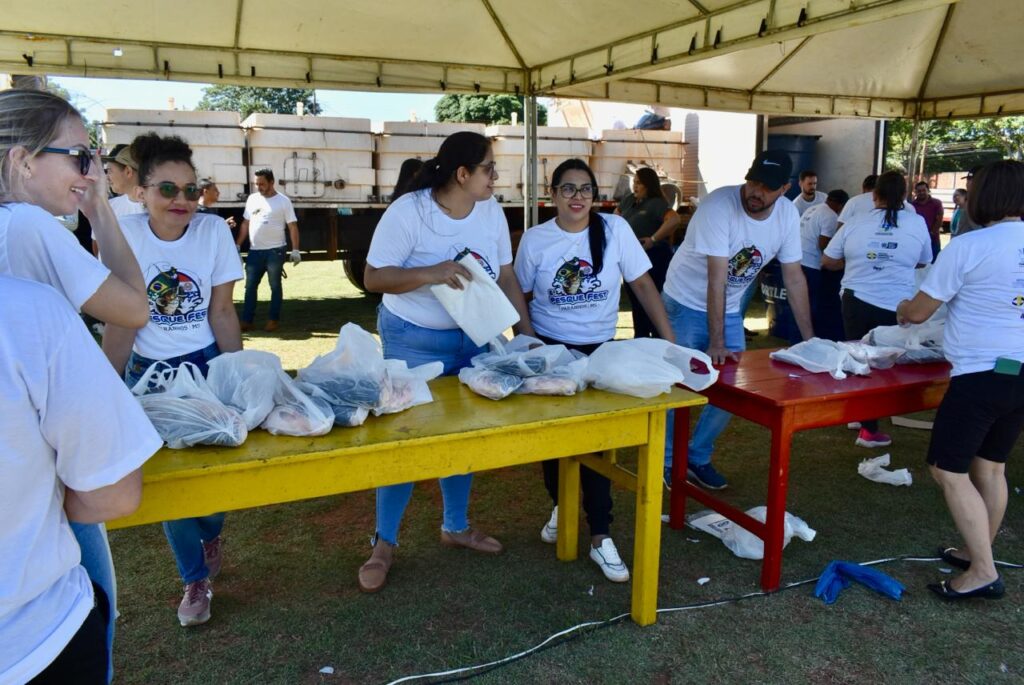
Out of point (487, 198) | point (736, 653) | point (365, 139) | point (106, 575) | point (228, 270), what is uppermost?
point (365, 139)

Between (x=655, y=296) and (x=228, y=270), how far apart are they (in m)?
1.65

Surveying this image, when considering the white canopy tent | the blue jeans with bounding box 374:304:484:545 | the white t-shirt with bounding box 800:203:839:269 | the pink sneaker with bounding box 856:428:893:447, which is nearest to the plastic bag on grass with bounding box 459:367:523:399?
the blue jeans with bounding box 374:304:484:545

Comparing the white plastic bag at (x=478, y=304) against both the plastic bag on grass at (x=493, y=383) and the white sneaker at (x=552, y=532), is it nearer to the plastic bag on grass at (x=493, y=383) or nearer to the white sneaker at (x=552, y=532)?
the plastic bag on grass at (x=493, y=383)

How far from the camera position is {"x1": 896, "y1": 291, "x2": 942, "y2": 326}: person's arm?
2.69 metres

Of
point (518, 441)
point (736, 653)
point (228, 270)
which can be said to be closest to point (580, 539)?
point (736, 653)

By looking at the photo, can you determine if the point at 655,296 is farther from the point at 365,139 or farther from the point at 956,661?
the point at 365,139

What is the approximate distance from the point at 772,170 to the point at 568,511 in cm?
173

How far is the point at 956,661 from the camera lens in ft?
7.91

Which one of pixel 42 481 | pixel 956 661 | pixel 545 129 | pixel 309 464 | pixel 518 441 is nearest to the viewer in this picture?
pixel 42 481

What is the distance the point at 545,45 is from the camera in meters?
5.36

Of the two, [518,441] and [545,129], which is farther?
[545,129]

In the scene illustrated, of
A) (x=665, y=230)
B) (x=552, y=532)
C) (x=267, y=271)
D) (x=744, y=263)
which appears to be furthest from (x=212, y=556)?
(x=267, y=271)

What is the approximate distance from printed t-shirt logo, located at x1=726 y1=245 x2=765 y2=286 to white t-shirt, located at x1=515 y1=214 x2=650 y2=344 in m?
0.68

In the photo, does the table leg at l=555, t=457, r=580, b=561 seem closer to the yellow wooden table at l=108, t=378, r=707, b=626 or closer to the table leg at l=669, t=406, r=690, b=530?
the yellow wooden table at l=108, t=378, r=707, b=626
